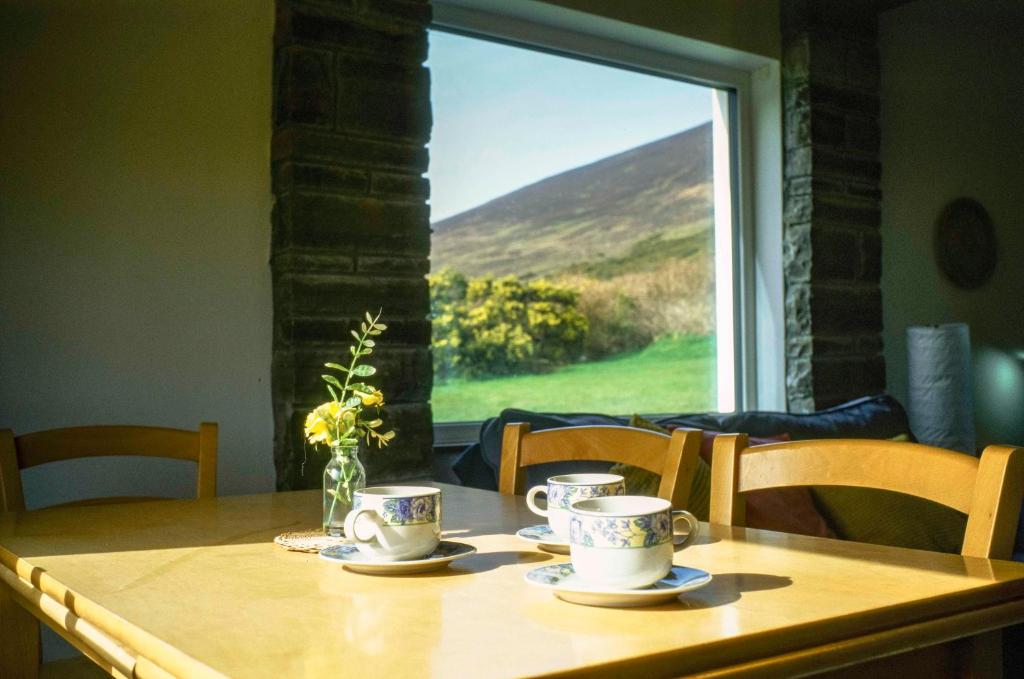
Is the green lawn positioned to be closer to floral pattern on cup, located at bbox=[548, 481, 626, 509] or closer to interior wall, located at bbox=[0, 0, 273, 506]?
interior wall, located at bbox=[0, 0, 273, 506]

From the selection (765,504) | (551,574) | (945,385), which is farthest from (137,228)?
(945,385)

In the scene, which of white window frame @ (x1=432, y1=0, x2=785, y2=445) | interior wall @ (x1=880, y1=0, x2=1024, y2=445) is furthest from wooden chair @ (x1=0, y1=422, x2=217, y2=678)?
interior wall @ (x1=880, y1=0, x2=1024, y2=445)

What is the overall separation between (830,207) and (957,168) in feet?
3.23

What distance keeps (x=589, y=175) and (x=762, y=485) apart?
2.56 meters

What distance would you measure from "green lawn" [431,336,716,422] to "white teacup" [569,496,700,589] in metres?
2.43

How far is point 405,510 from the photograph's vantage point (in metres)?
1.09

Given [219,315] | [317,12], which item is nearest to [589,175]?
[317,12]

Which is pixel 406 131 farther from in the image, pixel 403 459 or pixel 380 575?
pixel 380 575

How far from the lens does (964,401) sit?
411cm

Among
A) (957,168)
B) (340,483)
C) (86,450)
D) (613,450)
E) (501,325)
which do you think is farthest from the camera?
(957,168)

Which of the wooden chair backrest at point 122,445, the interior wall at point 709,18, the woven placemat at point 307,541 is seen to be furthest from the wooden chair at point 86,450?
the interior wall at point 709,18

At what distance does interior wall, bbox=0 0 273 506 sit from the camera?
2.47m

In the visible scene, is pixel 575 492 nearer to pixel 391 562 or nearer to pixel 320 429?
pixel 391 562

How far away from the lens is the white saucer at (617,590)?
90cm
